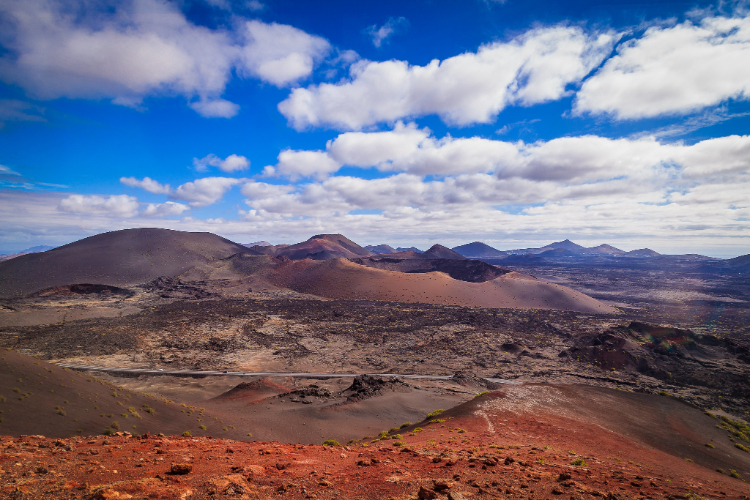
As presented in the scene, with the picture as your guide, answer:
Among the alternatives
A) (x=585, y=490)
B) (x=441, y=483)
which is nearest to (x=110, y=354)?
(x=441, y=483)

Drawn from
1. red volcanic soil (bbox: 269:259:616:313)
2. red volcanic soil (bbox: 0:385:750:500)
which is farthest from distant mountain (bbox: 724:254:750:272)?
red volcanic soil (bbox: 0:385:750:500)

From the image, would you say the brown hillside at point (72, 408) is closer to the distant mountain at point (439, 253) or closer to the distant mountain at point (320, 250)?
the distant mountain at point (320, 250)

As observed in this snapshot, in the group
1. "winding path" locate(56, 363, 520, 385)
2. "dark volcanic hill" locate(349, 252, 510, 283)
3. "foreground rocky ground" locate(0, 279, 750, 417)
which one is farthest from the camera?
"dark volcanic hill" locate(349, 252, 510, 283)

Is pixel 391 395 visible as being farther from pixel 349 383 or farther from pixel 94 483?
pixel 94 483

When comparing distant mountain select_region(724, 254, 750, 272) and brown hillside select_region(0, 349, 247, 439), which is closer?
brown hillside select_region(0, 349, 247, 439)

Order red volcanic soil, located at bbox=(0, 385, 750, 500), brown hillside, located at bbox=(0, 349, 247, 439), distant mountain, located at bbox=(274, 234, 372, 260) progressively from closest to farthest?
red volcanic soil, located at bbox=(0, 385, 750, 500), brown hillside, located at bbox=(0, 349, 247, 439), distant mountain, located at bbox=(274, 234, 372, 260)

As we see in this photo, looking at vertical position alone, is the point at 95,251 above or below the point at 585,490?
above

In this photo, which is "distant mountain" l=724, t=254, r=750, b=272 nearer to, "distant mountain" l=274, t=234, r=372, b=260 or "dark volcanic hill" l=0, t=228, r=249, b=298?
"distant mountain" l=274, t=234, r=372, b=260
